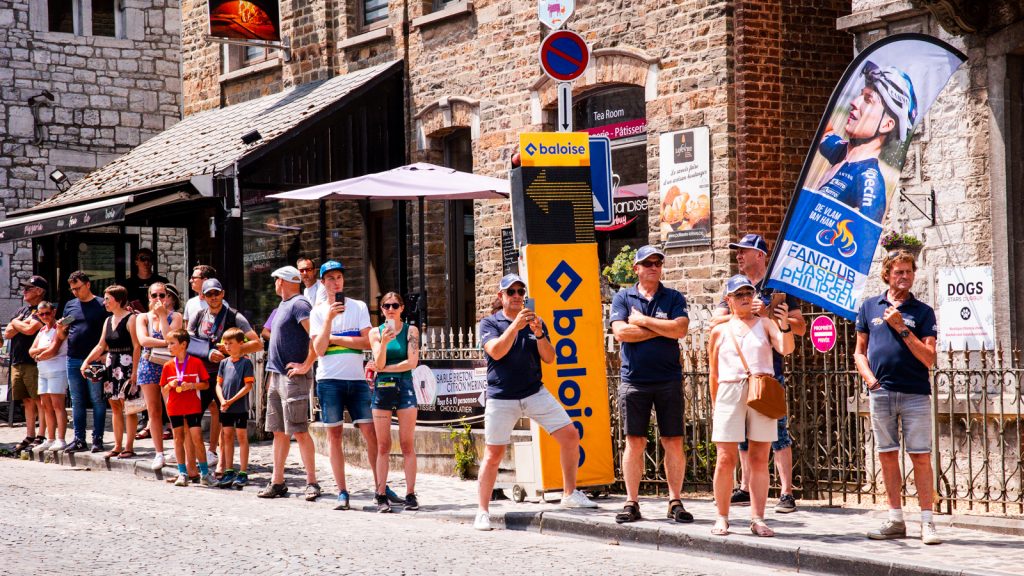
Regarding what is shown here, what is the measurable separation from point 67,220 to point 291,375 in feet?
26.9

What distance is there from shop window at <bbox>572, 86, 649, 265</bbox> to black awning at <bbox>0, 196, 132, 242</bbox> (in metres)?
6.08

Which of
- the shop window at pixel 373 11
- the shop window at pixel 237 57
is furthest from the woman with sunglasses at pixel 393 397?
the shop window at pixel 237 57

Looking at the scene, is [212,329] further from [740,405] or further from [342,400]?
[740,405]

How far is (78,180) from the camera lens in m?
22.9

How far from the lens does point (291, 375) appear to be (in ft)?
35.9

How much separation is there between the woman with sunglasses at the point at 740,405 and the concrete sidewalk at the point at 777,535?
11.9 inches

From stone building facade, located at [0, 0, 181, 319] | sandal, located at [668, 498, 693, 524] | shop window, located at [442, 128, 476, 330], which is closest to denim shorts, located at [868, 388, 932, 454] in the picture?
sandal, located at [668, 498, 693, 524]

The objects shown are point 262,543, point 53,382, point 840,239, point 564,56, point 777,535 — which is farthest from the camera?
point 53,382

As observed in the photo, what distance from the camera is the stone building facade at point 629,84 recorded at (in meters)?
13.6

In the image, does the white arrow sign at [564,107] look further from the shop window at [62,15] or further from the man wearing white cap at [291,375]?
the shop window at [62,15]

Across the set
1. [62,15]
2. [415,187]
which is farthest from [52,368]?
[62,15]

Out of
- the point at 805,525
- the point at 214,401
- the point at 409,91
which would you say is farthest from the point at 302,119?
the point at 805,525

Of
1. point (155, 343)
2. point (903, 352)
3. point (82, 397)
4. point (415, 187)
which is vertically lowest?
point (82, 397)

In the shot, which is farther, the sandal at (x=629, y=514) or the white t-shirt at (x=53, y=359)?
the white t-shirt at (x=53, y=359)
